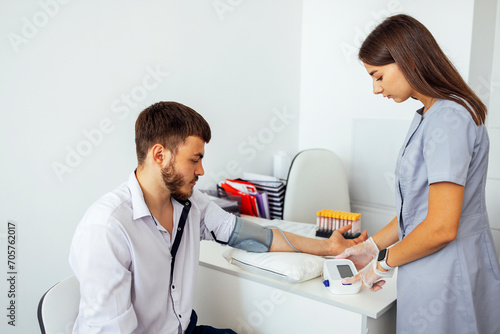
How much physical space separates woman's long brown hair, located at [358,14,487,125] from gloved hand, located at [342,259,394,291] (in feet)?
1.62

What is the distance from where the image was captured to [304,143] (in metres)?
2.94

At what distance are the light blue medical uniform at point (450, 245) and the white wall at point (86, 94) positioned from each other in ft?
3.93

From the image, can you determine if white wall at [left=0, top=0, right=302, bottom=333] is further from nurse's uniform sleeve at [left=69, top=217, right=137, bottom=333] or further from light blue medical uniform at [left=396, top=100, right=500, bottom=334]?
light blue medical uniform at [left=396, top=100, right=500, bottom=334]

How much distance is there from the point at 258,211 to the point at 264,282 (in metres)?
0.81

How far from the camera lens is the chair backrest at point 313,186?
2391 mm

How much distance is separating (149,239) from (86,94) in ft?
2.59

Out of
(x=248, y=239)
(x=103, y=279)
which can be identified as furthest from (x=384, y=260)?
(x=103, y=279)

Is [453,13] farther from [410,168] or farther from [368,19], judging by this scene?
[410,168]

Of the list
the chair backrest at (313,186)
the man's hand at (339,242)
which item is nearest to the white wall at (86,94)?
the chair backrest at (313,186)

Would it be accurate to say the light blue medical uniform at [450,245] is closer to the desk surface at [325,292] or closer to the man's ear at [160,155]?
the desk surface at [325,292]

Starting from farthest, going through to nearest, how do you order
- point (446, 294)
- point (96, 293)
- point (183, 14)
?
point (183, 14) < point (446, 294) < point (96, 293)

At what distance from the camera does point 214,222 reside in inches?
59.9

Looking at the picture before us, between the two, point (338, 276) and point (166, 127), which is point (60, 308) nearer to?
point (166, 127)

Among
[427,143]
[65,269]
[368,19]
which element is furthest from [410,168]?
[368,19]
